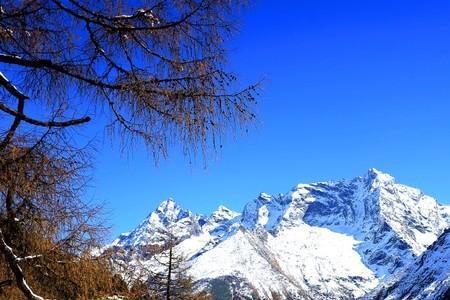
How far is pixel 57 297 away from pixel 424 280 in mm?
211405

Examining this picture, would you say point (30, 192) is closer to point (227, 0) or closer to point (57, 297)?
point (57, 297)

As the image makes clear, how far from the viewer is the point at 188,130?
3.72 metres

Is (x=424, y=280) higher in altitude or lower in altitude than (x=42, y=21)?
higher

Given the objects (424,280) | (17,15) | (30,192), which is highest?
(424,280)

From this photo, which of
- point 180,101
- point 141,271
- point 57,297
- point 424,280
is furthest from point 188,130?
point 424,280

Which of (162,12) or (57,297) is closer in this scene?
(162,12)

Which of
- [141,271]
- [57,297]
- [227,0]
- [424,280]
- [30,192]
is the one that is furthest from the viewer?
[424,280]

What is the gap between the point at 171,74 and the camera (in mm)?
3824

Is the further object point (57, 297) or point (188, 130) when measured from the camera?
point (57, 297)

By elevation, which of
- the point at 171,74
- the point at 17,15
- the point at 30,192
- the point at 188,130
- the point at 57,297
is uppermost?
the point at 17,15

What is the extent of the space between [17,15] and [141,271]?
2.65 m

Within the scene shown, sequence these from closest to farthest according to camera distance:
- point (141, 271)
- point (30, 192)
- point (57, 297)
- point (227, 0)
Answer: point (30, 192) → point (227, 0) → point (57, 297) → point (141, 271)

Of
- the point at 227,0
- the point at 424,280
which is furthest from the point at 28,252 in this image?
the point at 424,280

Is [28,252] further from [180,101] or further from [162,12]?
[162,12]
